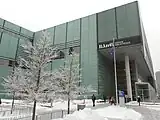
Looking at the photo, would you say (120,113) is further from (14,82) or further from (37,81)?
(14,82)

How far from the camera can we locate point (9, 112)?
17.5 meters

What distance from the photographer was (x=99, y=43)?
35.2m

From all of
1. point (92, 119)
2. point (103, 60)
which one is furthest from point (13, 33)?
point (92, 119)

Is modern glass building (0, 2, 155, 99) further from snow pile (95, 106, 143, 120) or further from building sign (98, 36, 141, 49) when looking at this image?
snow pile (95, 106, 143, 120)

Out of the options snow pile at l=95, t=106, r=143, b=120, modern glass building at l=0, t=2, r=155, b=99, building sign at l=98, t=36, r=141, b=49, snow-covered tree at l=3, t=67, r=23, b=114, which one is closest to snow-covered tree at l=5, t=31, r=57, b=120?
snow-covered tree at l=3, t=67, r=23, b=114

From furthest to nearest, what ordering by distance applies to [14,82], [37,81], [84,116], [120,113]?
[14,82] → [120,113] → [37,81] → [84,116]

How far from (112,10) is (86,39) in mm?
9624

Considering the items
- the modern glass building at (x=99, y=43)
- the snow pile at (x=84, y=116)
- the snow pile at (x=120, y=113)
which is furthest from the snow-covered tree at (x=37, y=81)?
the modern glass building at (x=99, y=43)

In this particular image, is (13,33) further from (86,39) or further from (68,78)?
(68,78)

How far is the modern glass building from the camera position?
3325 cm

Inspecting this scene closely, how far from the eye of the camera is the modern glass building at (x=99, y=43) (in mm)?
33250

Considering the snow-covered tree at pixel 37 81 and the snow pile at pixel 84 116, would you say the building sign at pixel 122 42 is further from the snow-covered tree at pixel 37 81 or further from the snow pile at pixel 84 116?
the snow pile at pixel 84 116

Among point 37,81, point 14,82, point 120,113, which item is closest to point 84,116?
point 37,81

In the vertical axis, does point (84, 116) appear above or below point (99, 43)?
below
